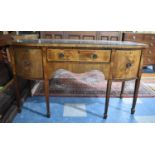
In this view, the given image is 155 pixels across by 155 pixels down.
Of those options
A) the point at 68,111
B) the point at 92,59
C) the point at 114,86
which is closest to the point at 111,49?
the point at 92,59

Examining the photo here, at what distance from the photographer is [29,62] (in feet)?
4.15

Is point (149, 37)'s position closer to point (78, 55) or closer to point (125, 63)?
point (125, 63)

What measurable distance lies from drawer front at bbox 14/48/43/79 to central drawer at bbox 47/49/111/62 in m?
0.11

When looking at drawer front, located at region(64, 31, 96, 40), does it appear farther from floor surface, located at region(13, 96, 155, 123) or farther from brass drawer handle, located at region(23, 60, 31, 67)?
brass drawer handle, located at region(23, 60, 31, 67)

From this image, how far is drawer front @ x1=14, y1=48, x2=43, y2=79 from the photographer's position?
1.23 meters

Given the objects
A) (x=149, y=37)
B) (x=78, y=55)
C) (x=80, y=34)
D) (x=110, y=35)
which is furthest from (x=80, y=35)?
(x=78, y=55)

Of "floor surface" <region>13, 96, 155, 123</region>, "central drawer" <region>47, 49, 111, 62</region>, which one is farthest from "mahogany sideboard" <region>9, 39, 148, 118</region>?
"floor surface" <region>13, 96, 155, 123</region>

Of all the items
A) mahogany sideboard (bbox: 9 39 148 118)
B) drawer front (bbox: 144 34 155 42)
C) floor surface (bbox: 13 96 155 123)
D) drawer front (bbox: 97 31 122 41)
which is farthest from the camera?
drawer front (bbox: 97 31 122 41)

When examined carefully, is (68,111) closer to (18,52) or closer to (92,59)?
(92,59)

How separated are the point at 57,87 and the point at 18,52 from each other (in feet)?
3.20

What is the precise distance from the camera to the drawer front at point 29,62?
1234 millimetres

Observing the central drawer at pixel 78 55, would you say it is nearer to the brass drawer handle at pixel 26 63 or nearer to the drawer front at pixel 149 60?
the brass drawer handle at pixel 26 63

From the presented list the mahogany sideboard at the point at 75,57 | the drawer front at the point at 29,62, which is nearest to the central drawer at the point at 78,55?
the mahogany sideboard at the point at 75,57

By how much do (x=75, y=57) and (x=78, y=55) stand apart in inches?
1.2
